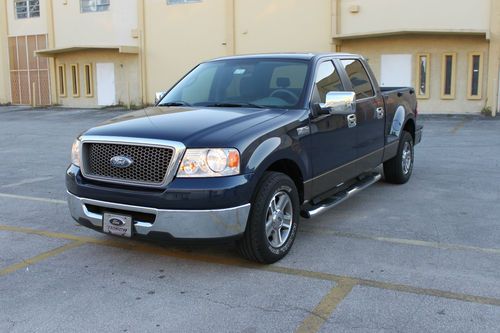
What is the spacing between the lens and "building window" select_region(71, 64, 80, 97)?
29133 mm

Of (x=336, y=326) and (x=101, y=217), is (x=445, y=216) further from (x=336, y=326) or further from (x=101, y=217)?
(x=101, y=217)

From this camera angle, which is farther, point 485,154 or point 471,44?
point 471,44

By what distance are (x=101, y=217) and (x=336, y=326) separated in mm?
2198

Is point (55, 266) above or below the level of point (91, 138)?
below

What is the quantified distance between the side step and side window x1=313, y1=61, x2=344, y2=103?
1.06 meters

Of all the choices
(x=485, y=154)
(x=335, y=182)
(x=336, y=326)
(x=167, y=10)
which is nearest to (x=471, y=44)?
(x=485, y=154)

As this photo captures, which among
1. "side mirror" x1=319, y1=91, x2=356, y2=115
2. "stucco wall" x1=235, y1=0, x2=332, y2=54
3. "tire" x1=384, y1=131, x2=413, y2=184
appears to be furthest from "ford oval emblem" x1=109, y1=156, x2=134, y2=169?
"stucco wall" x1=235, y1=0, x2=332, y2=54

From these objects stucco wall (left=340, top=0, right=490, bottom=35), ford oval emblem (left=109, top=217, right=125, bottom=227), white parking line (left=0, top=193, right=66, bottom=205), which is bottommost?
white parking line (left=0, top=193, right=66, bottom=205)

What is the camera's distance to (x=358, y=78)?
699 centimetres

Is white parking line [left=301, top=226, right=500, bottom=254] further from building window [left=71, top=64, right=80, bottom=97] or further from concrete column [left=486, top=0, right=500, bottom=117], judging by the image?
building window [left=71, top=64, right=80, bottom=97]

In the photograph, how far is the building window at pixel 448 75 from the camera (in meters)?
19.9

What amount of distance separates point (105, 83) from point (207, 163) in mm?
25002

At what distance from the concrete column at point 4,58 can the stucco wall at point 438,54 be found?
21.2 metres

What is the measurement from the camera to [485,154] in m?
11.0
